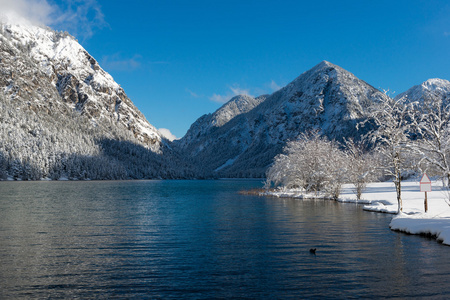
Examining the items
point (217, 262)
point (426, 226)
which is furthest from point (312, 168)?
point (217, 262)

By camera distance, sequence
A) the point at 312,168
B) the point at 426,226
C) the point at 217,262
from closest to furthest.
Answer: the point at 217,262
the point at 426,226
the point at 312,168

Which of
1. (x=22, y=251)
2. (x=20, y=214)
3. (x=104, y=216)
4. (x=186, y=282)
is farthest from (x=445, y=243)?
(x=20, y=214)

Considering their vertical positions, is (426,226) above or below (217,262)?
above

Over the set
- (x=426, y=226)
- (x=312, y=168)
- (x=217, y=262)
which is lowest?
(x=217, y=262)

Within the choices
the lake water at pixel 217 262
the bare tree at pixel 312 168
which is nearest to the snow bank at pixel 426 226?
the lake water at pixel 217 262

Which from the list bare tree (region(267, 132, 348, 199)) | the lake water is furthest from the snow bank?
bare tree (region(267, 132, 348, 199))

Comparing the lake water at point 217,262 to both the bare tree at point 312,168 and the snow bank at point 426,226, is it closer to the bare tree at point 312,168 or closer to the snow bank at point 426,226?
the snow bank at point 426,226

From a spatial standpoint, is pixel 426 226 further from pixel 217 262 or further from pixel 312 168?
pixel 312 168

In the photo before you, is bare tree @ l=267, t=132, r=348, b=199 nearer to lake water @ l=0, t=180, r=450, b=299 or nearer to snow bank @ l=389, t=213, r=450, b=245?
snow bank @ l=389, t=213, r=450, b=245

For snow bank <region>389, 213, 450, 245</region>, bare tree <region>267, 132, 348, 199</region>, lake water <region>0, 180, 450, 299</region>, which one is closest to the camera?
lake water <region>0, 180, 450, 299</region>

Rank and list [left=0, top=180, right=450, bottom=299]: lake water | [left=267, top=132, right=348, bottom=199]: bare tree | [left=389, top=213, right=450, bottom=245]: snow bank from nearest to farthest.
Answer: [left=0, top=180, right=450, bottom=299]: lake water < [left=389, top=213, right=450, bottom=245]: snow bank < [left=267, top=132, right=348, bottom=199]: bare tree

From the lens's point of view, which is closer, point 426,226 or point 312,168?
point 426,226

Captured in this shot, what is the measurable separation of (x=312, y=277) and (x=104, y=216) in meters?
29.5

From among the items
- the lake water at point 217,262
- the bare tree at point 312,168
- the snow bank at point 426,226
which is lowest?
the lake water at point 217,262
